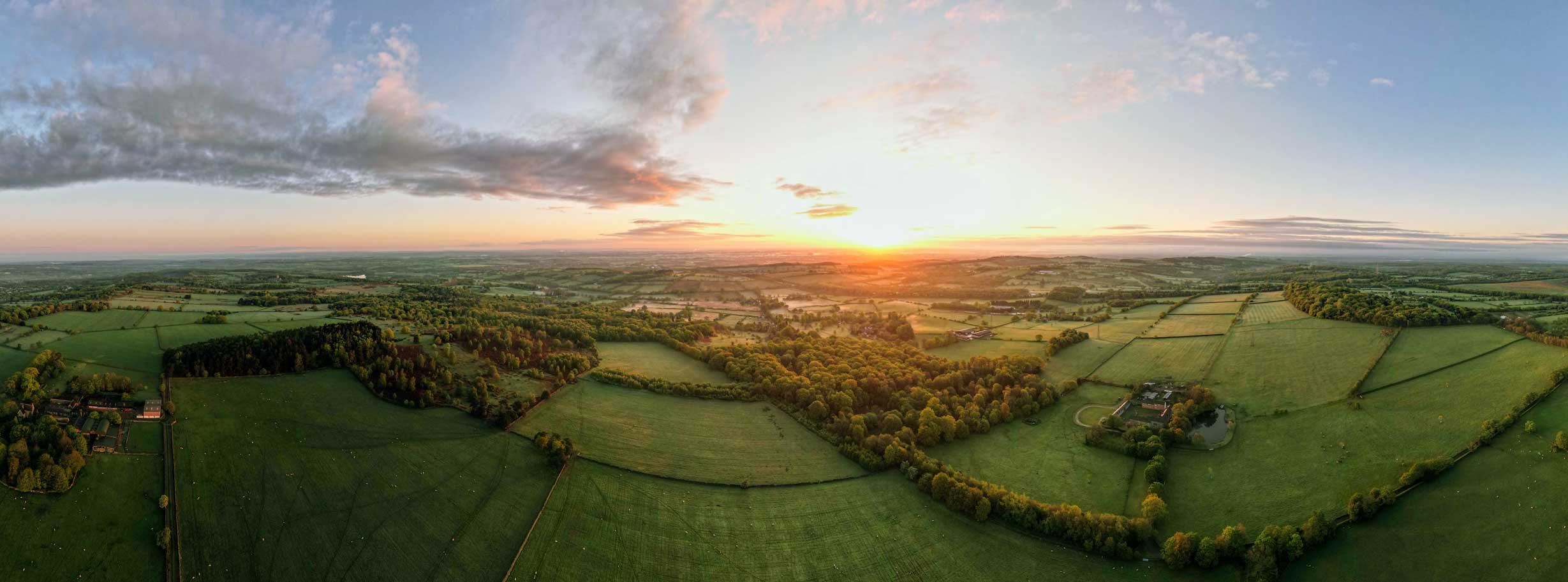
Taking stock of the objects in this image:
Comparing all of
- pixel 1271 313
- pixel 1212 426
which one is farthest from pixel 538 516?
pixel 1271 313

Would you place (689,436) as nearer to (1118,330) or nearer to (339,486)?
(339,486)

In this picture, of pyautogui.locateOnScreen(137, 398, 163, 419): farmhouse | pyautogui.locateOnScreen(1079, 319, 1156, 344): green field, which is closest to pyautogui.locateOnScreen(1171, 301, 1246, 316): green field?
pyautogui.locateOnScreen(1079, 319, 1156, 344): green field

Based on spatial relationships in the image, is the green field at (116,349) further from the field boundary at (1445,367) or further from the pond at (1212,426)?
the field boundary at (1445,367)

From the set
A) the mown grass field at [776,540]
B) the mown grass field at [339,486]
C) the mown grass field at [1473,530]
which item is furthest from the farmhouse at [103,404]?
the mown grass field at [1473,530]

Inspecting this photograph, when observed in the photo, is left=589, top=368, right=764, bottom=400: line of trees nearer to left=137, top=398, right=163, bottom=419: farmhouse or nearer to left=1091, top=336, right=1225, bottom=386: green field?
left=137, top=398, right=163, bottom=419: farmhouse

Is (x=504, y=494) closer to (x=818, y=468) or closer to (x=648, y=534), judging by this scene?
(x=648, y=534)

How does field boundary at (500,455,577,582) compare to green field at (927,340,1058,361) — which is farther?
green field at (927,340,1058,361)
